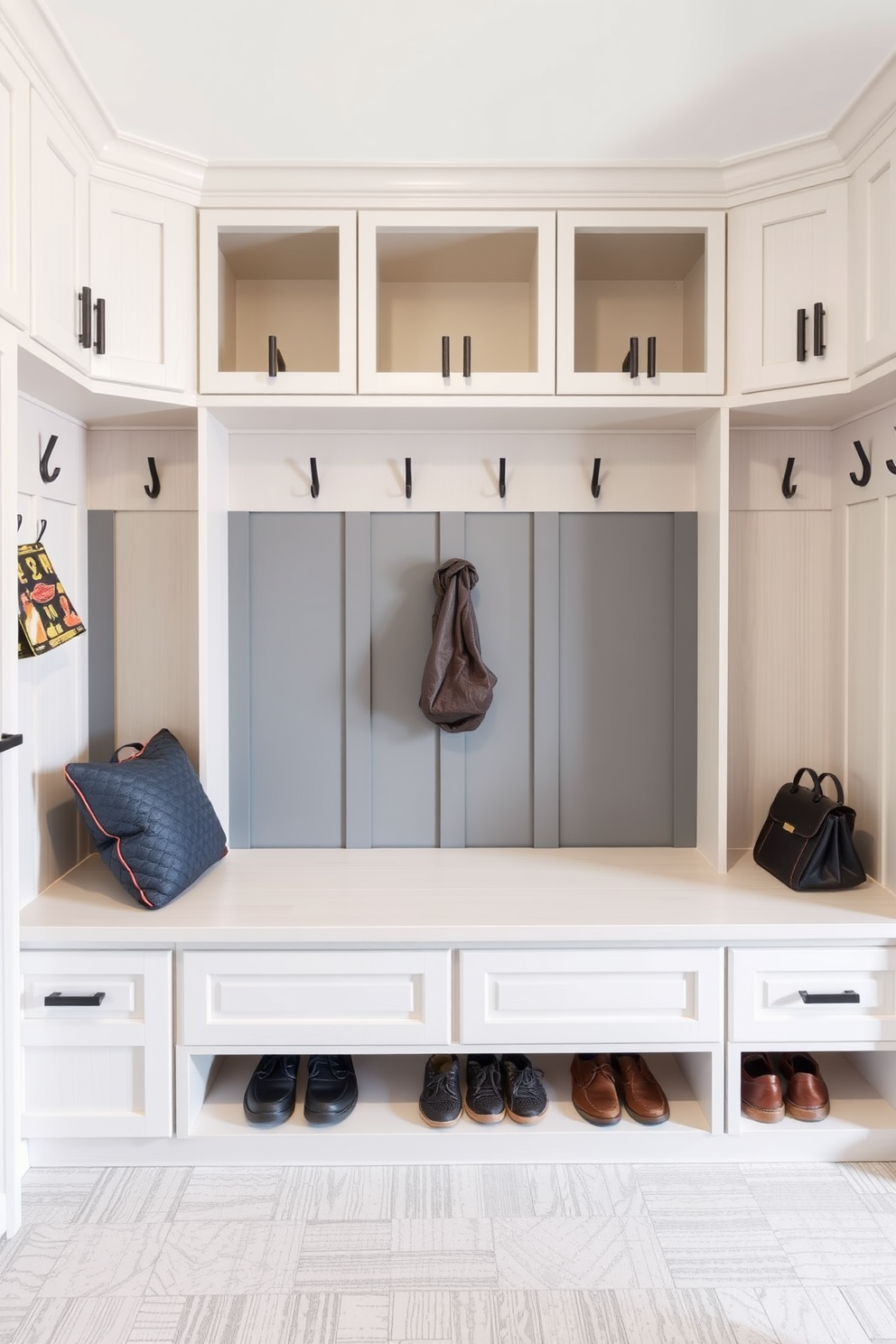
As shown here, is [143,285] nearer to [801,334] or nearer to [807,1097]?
[801,334]

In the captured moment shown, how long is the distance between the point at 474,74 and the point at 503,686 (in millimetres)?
1433

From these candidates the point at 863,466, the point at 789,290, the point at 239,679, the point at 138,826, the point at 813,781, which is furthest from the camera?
the point at 239,679

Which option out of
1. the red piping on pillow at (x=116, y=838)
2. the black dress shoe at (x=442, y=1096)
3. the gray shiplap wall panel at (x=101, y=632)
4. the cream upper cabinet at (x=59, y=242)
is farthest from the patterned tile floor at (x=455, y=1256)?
the cream upper cabinet at (x=59, y=242)

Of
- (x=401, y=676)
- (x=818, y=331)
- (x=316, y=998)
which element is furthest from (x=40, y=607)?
(x=818, y=331)

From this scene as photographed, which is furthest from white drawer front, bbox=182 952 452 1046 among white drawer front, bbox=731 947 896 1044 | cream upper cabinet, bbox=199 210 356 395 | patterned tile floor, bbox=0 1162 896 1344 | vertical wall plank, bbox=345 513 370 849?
cream upper cabinet, bbox=199 210 356 395

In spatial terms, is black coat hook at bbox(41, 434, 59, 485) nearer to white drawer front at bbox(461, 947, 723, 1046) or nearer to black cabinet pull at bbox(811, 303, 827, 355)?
white drawer front at bbox(461, 947, 723, 1046)


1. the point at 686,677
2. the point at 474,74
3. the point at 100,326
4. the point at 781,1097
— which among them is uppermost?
the point at 474,74

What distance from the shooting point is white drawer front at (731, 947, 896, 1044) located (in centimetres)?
196

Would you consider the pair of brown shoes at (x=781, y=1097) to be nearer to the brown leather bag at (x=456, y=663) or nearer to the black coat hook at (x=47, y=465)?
the brown leather bag at (x=456, y=663)

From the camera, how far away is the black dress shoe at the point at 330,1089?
77.5 inches

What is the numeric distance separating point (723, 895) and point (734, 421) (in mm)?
1224

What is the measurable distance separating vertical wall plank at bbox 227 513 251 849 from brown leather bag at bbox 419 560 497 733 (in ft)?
1.67

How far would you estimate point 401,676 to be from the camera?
2492 mm

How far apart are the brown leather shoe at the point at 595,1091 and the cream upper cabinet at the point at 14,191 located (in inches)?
79.6
